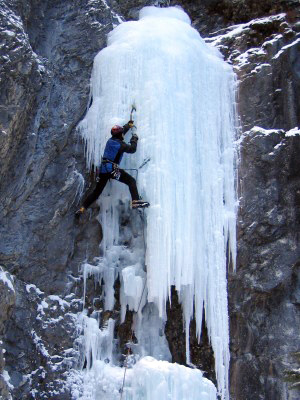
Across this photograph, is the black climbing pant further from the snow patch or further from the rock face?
the snow patch

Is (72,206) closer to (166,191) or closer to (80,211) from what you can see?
(80,211)

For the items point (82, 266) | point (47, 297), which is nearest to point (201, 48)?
point (82, 266)

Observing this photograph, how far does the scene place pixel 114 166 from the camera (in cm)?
754

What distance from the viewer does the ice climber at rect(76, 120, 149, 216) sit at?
7535mm

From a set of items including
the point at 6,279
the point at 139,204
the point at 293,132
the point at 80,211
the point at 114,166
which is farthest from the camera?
the point at 293,132

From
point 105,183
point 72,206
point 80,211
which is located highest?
point 105,183

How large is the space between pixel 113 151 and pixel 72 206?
97 cm

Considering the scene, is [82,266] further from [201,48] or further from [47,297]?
[201,48]

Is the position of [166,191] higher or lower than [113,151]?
lower

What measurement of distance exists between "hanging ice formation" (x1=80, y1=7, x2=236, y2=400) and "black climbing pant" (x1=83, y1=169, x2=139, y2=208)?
210 mm

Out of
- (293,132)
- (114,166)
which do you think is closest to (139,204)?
(114,166)

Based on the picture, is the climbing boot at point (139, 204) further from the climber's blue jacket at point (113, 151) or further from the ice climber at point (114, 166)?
A: the climber's blue jacket at point (113, 151)

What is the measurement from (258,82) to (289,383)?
4.32 m

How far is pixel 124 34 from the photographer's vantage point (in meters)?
8.83
